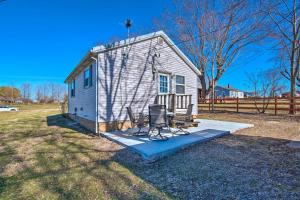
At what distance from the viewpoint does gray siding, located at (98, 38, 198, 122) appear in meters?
7.07

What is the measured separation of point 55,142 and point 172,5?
18.7 meters

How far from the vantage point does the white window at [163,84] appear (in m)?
9.09

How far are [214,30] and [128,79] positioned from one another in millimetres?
13765

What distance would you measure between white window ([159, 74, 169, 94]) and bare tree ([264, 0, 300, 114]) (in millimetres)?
8714

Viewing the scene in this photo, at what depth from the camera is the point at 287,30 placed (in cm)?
1456

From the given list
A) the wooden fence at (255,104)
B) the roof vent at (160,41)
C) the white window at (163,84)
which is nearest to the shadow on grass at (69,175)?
the white window at (163,84)

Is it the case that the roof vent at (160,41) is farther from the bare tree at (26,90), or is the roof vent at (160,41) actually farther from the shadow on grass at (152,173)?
the bare tree at (26,90)

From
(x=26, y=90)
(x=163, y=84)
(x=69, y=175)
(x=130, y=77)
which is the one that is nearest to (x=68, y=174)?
(x=69, y=175)

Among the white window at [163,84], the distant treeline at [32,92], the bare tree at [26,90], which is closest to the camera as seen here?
the white window at [163,84]

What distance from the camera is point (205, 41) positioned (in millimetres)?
20703

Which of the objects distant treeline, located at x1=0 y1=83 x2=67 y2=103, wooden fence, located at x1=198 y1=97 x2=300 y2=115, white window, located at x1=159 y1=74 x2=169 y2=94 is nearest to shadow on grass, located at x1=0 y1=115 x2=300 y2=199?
white window, located at x1=159 y1=74 x2=169 y2=94

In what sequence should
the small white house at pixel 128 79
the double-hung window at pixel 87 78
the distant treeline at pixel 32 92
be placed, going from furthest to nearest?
the distant treeline at pixel 32 92 → the double-hung window at pixel 87 78 → the small white house at pixel 128 79

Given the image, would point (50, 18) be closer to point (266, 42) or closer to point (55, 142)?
point (55, 142)

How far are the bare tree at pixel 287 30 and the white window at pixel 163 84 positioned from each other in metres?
8.71
